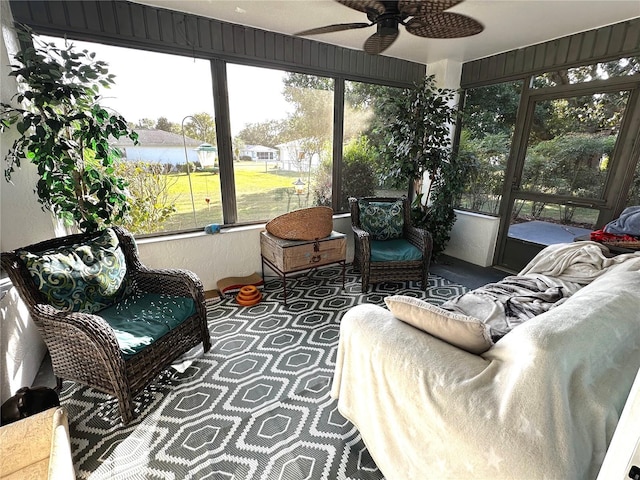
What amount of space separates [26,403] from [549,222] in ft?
14.0

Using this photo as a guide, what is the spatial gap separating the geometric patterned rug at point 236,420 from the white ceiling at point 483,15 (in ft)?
8.14

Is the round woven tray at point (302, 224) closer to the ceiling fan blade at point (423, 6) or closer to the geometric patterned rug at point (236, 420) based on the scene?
the geometric patterned rug at point (236, 420)

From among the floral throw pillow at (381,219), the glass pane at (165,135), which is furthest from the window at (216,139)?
the floral throw pillow at (381,219)

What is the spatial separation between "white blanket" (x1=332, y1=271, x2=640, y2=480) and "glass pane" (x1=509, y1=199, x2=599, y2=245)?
6.78ft

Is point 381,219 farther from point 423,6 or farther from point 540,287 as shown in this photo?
point 423,6

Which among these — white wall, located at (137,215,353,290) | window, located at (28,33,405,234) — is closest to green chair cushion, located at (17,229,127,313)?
white wall, located at (137,215,353,290)

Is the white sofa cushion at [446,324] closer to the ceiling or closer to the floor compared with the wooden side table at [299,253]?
closer to the ceiling

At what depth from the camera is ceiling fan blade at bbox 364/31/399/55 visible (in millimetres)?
1812

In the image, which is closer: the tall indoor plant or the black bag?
the black bag

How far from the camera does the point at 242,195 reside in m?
3.05

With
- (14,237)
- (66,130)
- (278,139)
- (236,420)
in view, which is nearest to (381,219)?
(278,139)

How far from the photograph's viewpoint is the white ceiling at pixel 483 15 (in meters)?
2.20

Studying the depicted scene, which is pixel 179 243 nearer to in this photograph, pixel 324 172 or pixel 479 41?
pixel 324 172

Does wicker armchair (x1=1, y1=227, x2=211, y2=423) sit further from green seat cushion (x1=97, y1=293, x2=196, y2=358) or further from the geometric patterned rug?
the geometric patterned rug
